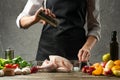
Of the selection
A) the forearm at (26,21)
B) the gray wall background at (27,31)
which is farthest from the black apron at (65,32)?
the gray wall background at (27,31)

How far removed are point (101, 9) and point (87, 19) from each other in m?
1.31

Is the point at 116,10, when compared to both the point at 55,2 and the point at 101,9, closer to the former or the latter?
the point at 101,9

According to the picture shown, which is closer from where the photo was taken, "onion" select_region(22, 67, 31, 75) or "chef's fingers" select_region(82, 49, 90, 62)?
"onion" select_region(22, 67, 31, 75)

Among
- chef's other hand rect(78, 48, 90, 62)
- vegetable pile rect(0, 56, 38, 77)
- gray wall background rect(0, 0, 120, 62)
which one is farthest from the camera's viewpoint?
gray wall background rect(0, 0, 120, 62)

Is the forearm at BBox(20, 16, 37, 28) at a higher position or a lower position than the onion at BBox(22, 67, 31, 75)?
higher

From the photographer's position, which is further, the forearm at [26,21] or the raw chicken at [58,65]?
the forearm at [26,21]

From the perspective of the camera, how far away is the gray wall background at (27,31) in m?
3.38

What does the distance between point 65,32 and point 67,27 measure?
0.03 m

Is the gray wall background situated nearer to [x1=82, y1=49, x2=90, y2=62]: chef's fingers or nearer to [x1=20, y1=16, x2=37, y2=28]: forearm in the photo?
[x1=20, y1=16, x2=37, y2=28]: forearm

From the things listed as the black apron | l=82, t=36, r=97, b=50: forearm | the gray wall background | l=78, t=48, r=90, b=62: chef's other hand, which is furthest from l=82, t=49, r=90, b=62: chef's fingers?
the gray wall background

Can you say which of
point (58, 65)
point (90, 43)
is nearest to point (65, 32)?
point (90, 43)

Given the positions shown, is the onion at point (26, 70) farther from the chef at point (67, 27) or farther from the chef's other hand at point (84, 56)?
the chef at point (67, 27)

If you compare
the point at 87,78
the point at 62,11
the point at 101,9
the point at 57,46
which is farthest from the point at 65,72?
the point at 101,9

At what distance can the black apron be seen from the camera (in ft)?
6.59
